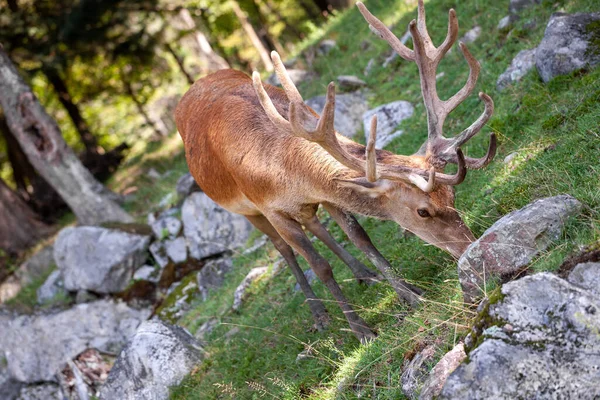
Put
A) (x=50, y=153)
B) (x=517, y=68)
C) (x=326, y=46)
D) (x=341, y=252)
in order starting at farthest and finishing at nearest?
(x=326, y=46)
(x=50, y=153)
(x=517, y=68)
(x=341, y=252)

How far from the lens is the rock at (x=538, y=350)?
3.28 m

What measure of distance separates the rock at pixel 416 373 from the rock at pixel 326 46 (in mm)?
10608

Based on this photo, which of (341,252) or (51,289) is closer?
(341,252)

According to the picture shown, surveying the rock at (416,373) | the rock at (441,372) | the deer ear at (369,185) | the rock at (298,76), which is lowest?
the rock at (416,373)

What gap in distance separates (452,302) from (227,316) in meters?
4.31

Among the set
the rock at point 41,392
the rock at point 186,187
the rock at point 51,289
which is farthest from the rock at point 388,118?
the rock at point 41,392

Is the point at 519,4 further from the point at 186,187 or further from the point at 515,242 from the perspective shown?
the point at 186,187

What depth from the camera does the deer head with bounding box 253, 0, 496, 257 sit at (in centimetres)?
488

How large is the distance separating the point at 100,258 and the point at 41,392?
2298 mm

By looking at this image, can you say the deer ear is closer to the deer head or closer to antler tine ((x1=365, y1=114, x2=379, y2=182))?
the deer head

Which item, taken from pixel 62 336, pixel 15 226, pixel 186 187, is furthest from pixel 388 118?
pixel 15 226

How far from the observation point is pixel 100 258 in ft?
39.0

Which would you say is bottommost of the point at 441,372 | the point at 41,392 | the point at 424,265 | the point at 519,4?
the point at 41,392

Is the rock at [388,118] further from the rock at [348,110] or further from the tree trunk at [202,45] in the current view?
the tree trunk at [202,45]
